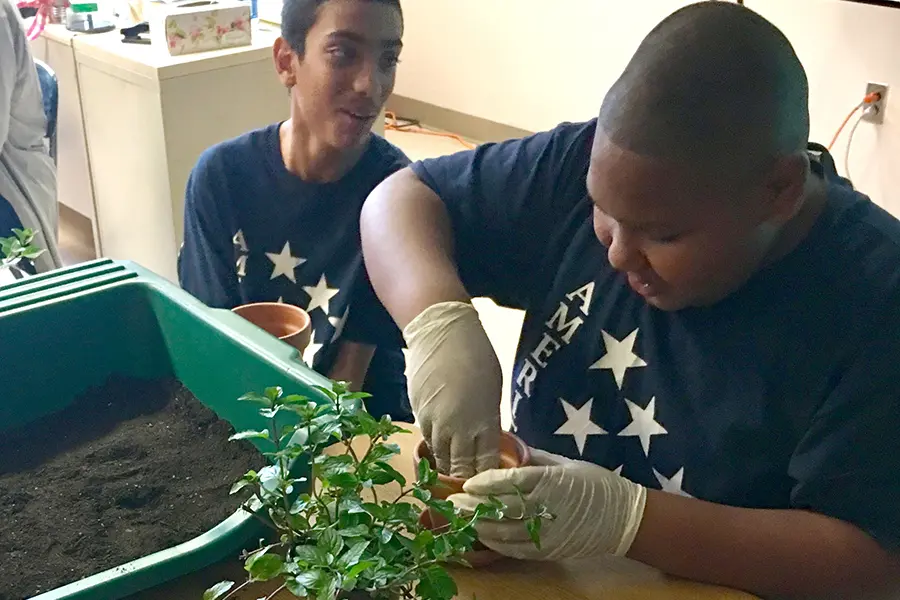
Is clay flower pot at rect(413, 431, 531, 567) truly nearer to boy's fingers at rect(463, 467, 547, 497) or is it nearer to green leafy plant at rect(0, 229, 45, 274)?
boy's fingers at rect(463, 467, 547, 497)

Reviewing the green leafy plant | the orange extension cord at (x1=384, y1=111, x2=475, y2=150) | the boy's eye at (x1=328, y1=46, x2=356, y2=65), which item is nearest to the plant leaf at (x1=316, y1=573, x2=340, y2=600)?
the green leafy plant

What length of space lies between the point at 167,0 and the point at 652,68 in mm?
2264

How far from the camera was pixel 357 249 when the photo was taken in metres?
1.45

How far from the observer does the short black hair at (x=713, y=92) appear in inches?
33.1

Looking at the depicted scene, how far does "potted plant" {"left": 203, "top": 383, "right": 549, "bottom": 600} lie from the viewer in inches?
22.2

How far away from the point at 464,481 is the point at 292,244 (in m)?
0.75

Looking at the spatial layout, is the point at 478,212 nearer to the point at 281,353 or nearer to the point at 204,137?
the point at 281,353

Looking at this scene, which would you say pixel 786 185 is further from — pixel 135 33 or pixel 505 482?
pixel 135 33

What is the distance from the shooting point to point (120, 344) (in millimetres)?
1025

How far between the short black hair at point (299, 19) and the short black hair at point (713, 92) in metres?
0.69

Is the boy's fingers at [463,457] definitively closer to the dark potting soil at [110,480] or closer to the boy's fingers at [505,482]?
the boy's fingers at [505,482]

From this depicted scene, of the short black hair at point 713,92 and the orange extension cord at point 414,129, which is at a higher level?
the short black hair at point 713,92

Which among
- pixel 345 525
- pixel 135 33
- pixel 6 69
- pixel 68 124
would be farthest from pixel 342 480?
pixel 68 124

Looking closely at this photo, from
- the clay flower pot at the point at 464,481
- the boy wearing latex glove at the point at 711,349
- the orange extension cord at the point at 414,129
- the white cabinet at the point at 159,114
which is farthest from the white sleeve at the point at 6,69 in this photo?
the orange extension cord at the point at 414,129
